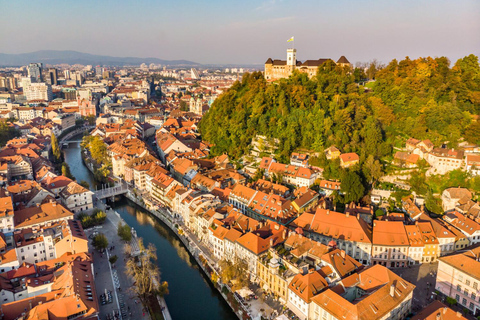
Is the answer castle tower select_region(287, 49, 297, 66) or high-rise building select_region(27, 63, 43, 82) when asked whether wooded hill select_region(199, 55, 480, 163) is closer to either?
castle tower select_region(287, 49, 297, 66)

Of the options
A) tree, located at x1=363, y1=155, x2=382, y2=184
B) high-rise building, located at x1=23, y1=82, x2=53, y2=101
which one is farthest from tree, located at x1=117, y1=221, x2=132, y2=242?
high-rise building, located at x1=23, y1=82, x2=53, y2=101

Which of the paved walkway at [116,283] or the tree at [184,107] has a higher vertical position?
the tree at [184,107]

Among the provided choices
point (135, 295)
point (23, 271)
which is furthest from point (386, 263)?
point (23, 271)

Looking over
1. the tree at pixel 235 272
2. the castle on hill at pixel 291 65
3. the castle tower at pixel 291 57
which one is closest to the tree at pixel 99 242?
the tree at pixel 235 272

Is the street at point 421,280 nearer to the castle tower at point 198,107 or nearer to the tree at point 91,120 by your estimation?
the castle tower at point 198,107

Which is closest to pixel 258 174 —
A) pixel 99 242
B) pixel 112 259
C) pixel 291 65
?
pixel 99 242

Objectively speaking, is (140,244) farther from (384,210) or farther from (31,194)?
(384,210)

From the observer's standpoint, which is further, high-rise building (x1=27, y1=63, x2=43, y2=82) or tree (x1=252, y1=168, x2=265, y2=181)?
high-rise building (x1=27, y1=63, x2=43, y2=82)
